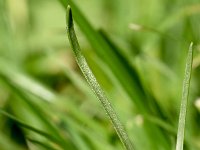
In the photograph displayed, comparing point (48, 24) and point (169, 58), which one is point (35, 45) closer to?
point (48, 24)

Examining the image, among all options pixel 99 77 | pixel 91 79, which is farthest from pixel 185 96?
pixel 99 77

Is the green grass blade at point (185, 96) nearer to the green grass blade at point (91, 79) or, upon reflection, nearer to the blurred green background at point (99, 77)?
the green grass blade at point (91, 79)

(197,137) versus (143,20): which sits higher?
(143,20)

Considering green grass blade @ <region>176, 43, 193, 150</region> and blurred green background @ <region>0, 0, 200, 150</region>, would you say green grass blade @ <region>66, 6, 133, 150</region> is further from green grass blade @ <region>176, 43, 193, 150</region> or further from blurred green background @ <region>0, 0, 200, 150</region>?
blurred green background @ <region>0, 0, 200, 150</region>

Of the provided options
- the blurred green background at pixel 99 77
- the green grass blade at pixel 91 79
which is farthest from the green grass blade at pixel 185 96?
the blurred green background at pixel 99 77

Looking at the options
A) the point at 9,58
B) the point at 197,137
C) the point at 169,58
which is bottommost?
the point at 197,137

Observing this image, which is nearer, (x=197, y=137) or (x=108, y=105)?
(x=108, y=105)

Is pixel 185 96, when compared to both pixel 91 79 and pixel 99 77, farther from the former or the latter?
pixel 99 77

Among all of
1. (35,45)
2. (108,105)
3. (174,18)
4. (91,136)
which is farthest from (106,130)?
(35,45)
